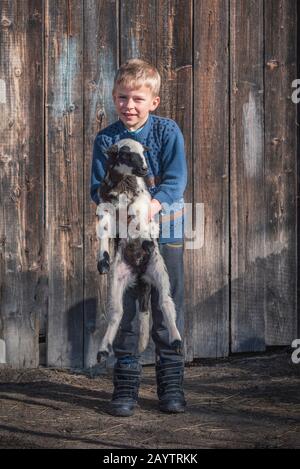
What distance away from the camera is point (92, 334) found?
18.4 ft

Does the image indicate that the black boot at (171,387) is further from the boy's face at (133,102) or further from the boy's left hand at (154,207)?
the boy's face at (133,102)

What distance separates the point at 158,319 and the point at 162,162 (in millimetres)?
760

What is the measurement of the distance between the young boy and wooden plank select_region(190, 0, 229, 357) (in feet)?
3.45

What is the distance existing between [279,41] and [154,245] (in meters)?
1.90

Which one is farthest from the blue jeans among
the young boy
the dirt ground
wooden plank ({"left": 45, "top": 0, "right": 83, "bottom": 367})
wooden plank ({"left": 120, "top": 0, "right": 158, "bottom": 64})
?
wooden plank ({"left": 120, "top": 0, "right": 158, "bottom": 64})

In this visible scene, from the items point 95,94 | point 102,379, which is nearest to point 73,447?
point 102,379

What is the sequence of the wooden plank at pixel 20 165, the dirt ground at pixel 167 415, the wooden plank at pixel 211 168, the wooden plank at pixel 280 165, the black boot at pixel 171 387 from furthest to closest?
the wooden plank at pixel 280 165 < the wooden plank at pixel 211 168 < the wooden plank at pixel 20 165 < the black boot at pixel 171 387 < the dirt ground at pixel 167 415

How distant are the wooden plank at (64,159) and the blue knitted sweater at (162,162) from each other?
909 millimetres

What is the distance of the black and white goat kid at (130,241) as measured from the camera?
14.6ft

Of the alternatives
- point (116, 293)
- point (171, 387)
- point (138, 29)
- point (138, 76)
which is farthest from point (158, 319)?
point (138, 29)

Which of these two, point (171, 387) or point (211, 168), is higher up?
point (211, 168)

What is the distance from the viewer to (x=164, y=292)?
14.9ft

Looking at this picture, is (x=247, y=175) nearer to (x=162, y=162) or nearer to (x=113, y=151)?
(x=162, y=162)

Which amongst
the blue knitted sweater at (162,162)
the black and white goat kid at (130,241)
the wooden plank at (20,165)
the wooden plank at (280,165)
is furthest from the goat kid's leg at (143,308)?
the wooden plank at (280,165)
